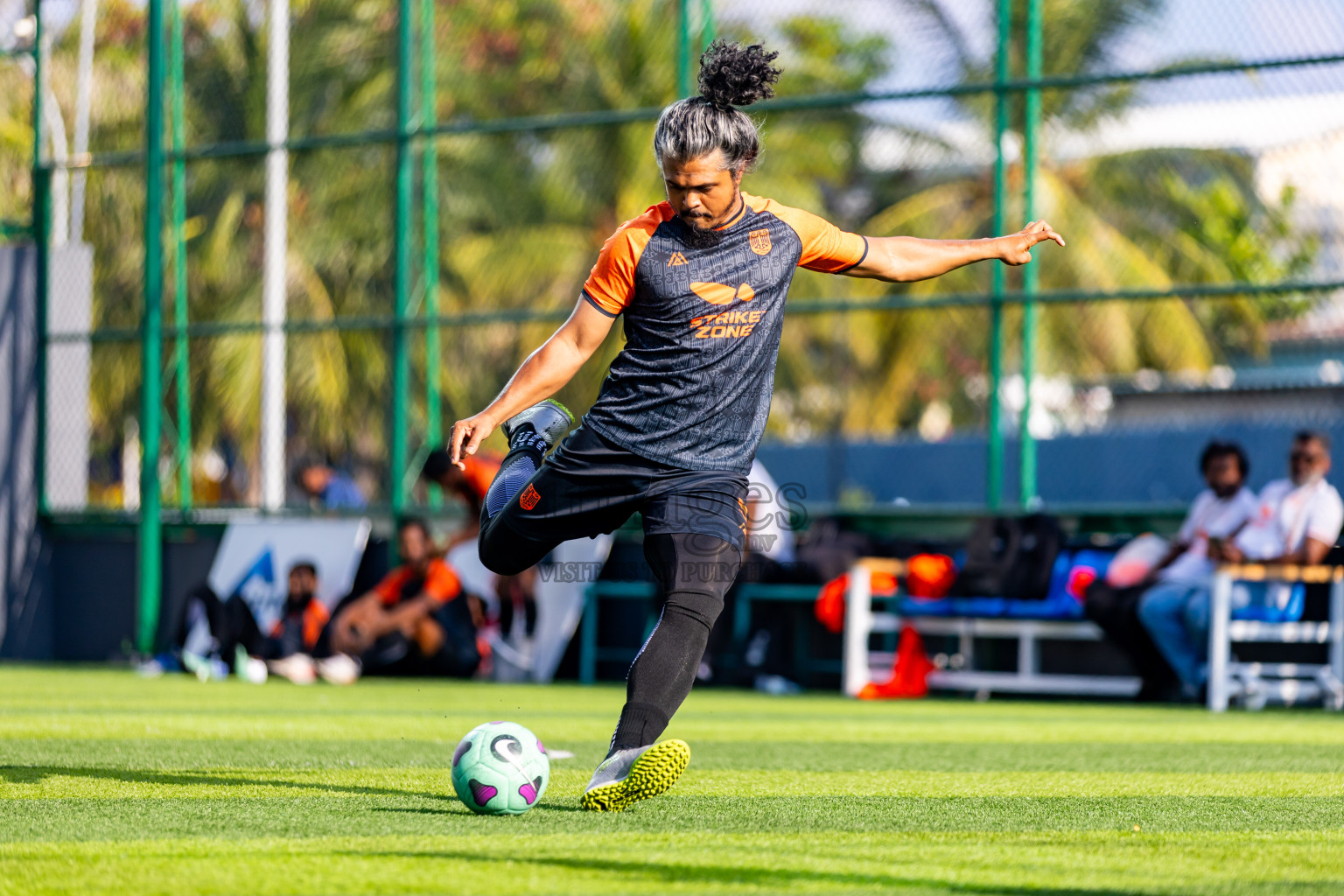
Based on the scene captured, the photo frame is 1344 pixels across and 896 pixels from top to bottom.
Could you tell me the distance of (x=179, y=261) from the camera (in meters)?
14.4

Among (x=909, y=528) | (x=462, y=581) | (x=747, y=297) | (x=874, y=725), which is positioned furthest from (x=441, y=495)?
(x=747, y=297)

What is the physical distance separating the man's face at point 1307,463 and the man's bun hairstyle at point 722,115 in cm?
629

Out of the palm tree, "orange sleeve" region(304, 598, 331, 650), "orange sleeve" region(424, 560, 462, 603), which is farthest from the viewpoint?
the palm tree

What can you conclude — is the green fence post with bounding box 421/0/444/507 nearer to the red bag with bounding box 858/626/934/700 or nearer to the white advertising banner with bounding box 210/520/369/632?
the white advertising banner with bounding box 210/520/369/632

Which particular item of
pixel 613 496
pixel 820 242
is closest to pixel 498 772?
pixel 613 496

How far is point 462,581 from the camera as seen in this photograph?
12641 mm

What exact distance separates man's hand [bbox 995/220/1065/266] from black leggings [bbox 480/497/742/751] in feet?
4.17

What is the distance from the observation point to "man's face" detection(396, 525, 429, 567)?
12.4 m

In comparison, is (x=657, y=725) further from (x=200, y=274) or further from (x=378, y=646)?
(x=200, y=274)

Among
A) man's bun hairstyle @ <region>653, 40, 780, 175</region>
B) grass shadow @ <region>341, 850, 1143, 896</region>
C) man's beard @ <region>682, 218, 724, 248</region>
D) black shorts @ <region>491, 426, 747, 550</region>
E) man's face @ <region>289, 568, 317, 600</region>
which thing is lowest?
grass shadow @ <region>341, 850, 1143, 896</region>

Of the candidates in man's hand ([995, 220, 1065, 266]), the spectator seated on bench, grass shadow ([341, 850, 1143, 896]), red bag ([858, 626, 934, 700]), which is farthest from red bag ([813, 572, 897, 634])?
grass shadow ([341, 850, 1143, 896])

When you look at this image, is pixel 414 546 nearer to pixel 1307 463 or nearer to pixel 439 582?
pixel 439 582

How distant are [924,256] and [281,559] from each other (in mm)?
8960

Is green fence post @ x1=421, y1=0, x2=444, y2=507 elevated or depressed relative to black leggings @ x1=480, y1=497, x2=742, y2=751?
elevated
